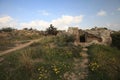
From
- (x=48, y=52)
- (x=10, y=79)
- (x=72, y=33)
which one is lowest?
(x=10, y=79)

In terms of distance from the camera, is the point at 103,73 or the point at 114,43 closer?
the point at 103,73

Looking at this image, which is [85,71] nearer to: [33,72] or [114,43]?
[33,72]

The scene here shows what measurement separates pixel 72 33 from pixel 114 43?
148 inches

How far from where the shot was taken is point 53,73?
5629mm

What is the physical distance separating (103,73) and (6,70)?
4108 millimetres

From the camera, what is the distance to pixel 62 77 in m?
5.39

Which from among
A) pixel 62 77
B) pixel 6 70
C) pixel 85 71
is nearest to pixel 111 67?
pixel 85 71

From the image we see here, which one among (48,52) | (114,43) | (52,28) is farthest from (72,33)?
(52,28)

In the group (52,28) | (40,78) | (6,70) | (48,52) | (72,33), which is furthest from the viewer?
(52,28)

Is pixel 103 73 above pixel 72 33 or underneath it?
underneath

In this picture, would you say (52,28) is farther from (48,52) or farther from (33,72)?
(33,72)

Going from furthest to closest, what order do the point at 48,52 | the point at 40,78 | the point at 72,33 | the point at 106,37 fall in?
the point at 72,33 → the point at 106,37 → the point at 48,52 → the point at 40,78

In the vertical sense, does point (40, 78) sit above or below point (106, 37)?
below

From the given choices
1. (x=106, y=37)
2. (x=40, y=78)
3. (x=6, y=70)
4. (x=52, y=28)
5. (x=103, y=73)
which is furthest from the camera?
(x=52, y=28)
